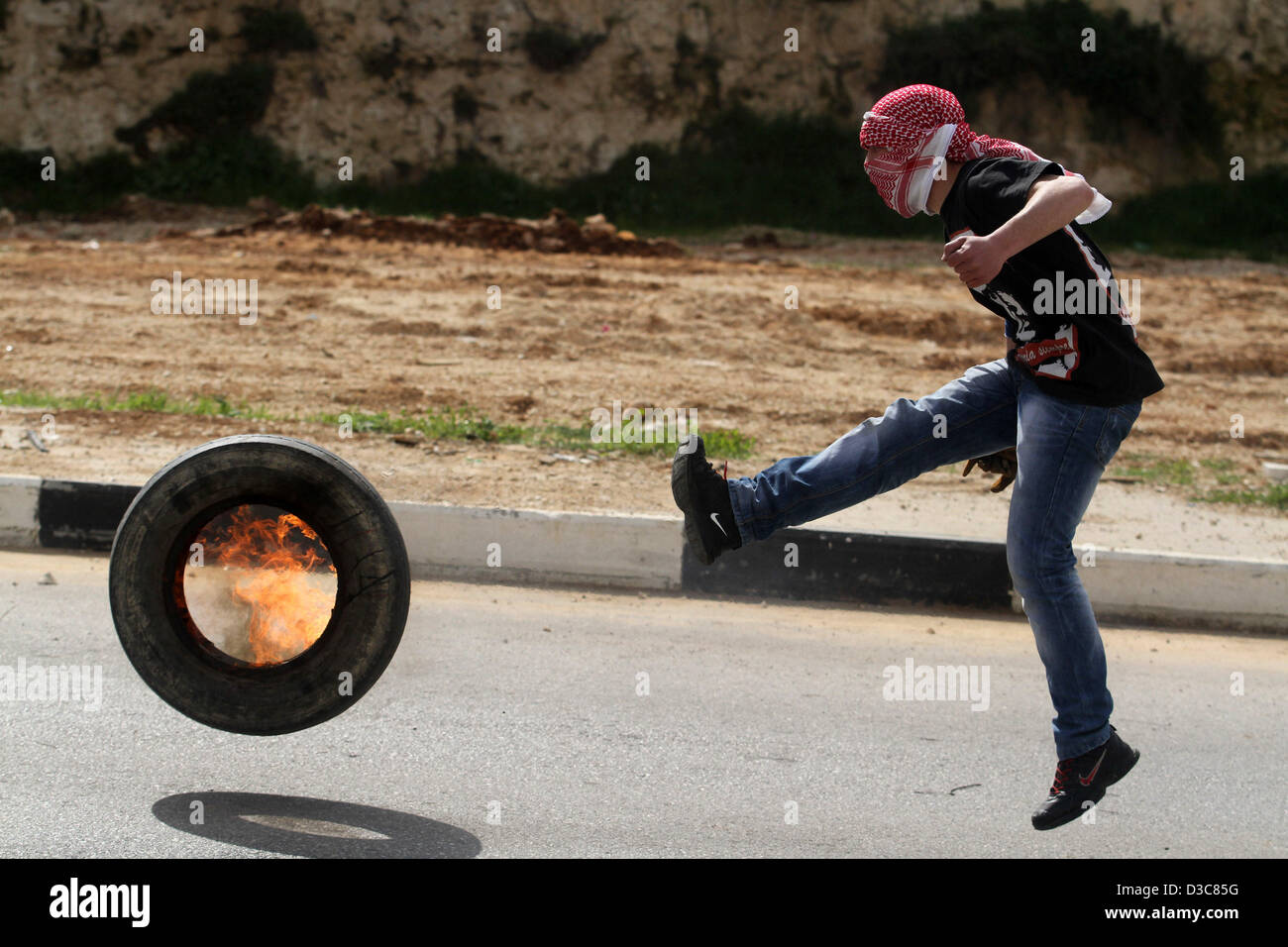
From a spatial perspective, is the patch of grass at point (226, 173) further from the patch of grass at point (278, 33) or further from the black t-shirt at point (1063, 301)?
the black t-shirt at point (1063, 301)

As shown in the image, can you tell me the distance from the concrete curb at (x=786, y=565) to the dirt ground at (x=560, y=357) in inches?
18.5

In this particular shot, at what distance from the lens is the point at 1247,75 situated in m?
24.6

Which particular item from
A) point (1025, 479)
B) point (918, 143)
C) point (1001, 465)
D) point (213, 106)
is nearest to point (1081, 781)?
point (1025, 479)

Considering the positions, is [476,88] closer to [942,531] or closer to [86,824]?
[942,531]

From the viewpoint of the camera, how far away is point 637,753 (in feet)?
13.0

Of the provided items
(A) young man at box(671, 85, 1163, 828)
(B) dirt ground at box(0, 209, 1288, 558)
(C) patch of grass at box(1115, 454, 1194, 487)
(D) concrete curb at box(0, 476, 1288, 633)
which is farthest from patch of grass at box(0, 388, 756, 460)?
(A) young man at box(671, 85, 1163, 828)

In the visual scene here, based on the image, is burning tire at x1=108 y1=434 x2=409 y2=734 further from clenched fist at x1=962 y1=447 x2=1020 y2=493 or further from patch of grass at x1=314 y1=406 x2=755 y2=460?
patch of grass at x1=314 y1=406 x2=755 y2=460

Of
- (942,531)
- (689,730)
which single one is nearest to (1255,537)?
(942,531)

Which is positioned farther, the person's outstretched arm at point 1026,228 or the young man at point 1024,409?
the young man at point 1024,409

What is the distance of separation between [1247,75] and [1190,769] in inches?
956

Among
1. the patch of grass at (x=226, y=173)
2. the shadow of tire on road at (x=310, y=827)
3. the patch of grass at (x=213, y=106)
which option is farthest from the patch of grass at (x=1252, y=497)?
the patch of grass at (x=213, y=106)

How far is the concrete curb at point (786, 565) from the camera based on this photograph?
226 inches

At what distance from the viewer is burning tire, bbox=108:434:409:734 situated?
3252mm

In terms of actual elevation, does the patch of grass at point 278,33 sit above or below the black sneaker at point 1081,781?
above
